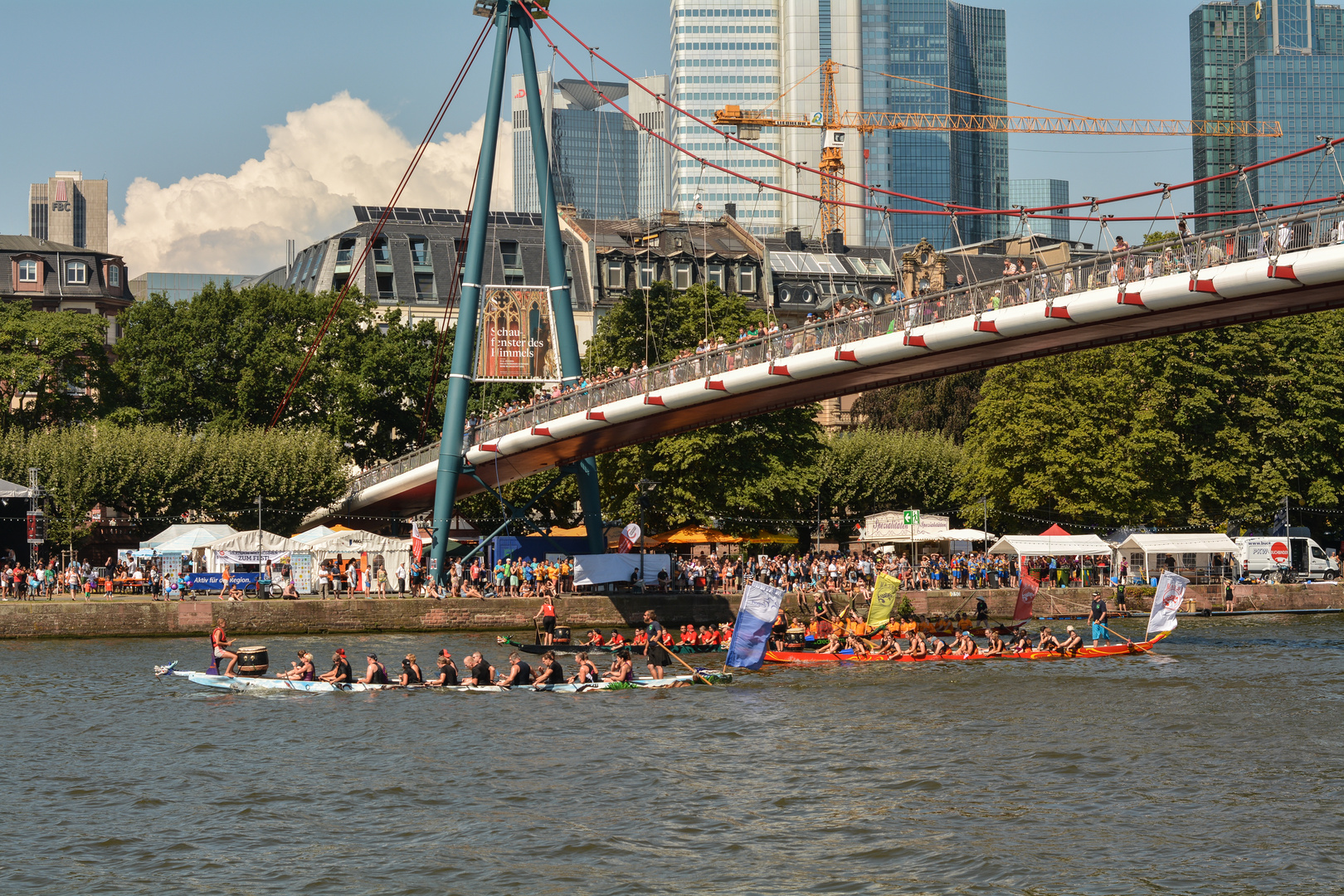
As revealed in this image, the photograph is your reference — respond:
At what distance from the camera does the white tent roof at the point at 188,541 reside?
45969 millimetres

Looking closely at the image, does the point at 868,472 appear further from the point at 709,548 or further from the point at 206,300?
the point at 206,300

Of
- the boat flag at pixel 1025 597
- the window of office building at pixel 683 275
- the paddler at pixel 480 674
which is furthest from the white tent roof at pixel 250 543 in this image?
the window of office building at pixel 683 275

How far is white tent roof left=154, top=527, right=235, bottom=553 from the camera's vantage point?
151 ft

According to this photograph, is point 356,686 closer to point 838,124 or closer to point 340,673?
point 340,673

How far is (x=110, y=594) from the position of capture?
4559 centimetres

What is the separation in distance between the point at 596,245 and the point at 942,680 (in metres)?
59.3


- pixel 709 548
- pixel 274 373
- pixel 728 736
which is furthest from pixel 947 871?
pixel 274 373

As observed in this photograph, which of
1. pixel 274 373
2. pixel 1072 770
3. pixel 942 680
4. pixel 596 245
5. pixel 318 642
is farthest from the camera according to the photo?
pixel 596 245

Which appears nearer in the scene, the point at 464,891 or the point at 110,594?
the point at 464,891

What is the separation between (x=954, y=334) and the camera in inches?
1340

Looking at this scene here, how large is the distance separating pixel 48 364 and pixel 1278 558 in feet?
163

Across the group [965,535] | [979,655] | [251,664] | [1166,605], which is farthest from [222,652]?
[965,535]

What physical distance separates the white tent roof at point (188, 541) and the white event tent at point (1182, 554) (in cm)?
3198

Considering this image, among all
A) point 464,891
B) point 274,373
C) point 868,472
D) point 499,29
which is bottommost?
point 464,891
